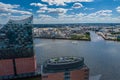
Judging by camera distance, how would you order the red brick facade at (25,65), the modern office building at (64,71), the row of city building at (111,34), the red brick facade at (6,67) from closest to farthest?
1. the modern office building at (64,71)
2. the red brick facade at (6,67)
3. the red brick facade at (25,65)
4. the row of city building at (111,34)

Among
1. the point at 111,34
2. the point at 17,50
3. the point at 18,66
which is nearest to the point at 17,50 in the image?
the point at 17,50

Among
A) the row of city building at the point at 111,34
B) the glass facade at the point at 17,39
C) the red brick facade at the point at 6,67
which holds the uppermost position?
the glass facade at the point at 17,39

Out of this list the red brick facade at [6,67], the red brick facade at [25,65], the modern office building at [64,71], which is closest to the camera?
the modern office building at [64,71]

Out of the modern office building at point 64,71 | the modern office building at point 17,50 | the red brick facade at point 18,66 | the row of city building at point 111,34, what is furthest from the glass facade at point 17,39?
the row of city building at point 111,34

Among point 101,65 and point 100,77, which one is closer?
point 100,77

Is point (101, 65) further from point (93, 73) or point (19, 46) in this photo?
point (19, 46)

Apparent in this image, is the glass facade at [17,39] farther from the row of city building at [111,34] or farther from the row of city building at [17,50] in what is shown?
the row of city building at [111,34]

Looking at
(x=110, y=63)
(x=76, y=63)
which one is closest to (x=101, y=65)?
(x=110, y=63)

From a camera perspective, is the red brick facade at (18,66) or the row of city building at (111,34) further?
the row of city building at (111,34)

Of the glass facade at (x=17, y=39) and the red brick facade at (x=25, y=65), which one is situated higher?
the glass facade at (x=17, y=39)
